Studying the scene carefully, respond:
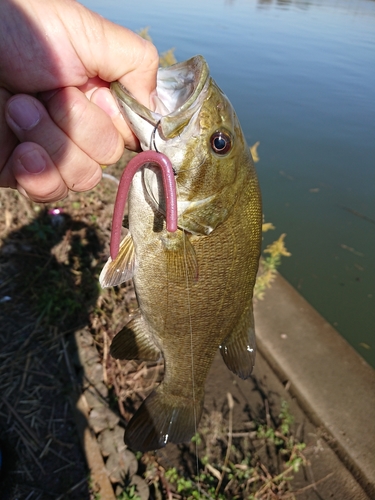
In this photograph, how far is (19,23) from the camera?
123 centimetres

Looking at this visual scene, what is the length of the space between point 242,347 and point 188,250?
603 millimetres

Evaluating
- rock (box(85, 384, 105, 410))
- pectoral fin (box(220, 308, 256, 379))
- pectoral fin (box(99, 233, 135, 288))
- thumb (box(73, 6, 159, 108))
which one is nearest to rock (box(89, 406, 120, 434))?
rock (box(85, 384, 105, 410))

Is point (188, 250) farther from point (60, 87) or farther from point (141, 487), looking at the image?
point (141, 487)

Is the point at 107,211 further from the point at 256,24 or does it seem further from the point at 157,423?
the point at 256,24

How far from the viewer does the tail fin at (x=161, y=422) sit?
183cm

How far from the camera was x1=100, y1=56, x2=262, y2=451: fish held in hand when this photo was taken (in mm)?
1356

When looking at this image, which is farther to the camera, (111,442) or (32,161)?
(111,442)

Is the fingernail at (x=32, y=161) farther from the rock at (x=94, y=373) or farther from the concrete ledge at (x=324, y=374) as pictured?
the concrete ledge at (x=324, y=374)

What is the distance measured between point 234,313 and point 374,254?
4.40 meters

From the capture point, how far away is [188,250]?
152cm

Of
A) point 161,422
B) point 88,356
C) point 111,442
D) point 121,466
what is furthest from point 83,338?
point 161,422

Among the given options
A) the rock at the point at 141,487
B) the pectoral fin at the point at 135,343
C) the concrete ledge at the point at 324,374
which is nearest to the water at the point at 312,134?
the concrete ledge at the point at 324,374

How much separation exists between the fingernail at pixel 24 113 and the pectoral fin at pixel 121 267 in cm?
56

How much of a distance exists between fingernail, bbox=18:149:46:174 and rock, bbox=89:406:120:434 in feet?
6.14
